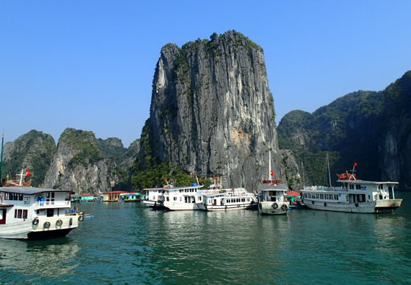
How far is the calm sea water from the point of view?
20.7 m

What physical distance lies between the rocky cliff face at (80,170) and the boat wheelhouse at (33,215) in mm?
145706

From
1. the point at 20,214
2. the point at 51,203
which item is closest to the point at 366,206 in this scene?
the point at 51,203

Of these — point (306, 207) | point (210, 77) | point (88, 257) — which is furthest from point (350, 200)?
point (210, 77)

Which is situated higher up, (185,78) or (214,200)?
(185,78)

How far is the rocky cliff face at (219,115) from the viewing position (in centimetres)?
12644

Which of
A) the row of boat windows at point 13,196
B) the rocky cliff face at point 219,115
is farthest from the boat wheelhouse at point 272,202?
the rocky cliff face at point 219,115

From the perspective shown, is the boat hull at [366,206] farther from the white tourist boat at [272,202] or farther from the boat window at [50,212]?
the boat window at [50,212]

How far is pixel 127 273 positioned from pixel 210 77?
120030 millimetres

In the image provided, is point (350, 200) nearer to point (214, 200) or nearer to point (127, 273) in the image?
point (214, 200)

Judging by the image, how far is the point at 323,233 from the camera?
117 feet

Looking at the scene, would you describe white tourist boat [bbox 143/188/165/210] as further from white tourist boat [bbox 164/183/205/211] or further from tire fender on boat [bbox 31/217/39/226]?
tire fender on boat [bbox 31/217/39/226]

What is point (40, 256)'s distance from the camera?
26.9m

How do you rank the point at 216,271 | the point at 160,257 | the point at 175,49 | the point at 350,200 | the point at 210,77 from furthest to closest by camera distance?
1. the point at 175,49
2. the point at 210,77
3. the point at 350,200
4. the point at 160,257
5. the point at 216,271

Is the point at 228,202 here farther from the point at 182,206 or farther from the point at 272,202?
the point at 272,202
